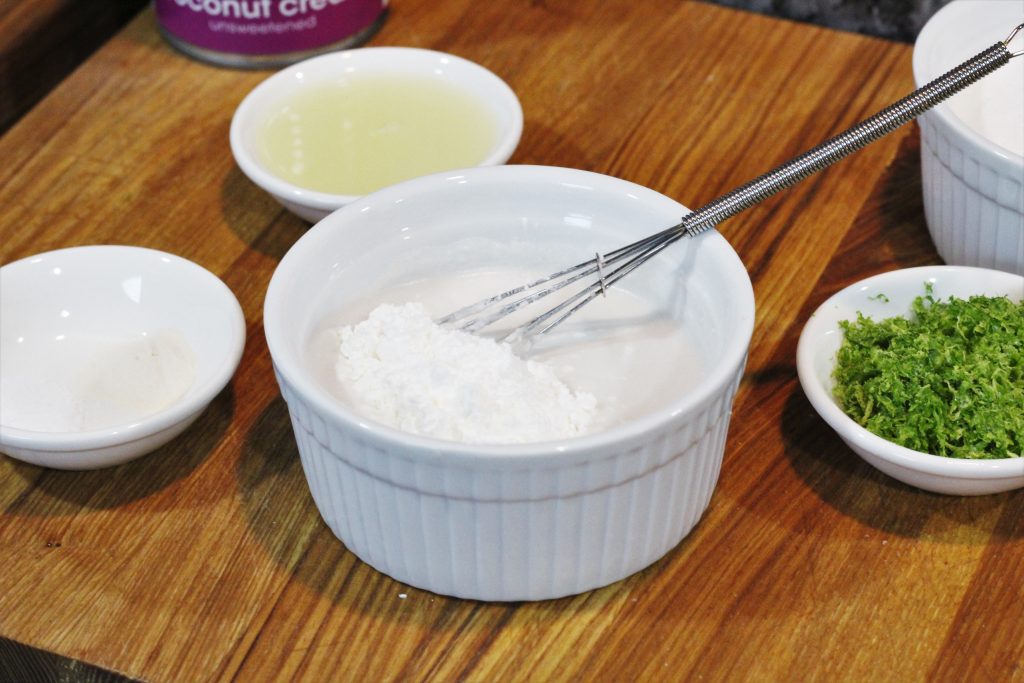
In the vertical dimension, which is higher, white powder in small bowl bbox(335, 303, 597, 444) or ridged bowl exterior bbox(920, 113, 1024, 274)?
white powder in small bowl bbox(335, 303, 597, 444)

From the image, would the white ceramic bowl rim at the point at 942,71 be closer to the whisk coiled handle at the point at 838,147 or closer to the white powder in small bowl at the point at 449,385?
the whisk coiled handle at the point at 838,147

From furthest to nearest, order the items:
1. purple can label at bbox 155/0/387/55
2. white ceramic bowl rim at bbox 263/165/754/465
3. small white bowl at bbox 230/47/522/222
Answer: purple can label at bbox 155/0/387/55 < small white bowl at bbox 230/47/522/222 < white ceramic bowl rim at bbox 263/165/754/465

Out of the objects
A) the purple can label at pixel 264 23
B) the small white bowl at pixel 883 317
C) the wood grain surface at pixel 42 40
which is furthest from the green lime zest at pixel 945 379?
the wood grain surface at pixel 42 40

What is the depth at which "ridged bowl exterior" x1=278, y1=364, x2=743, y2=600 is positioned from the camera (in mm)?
645

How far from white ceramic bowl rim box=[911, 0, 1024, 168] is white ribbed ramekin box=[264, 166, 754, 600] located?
22 centimetres

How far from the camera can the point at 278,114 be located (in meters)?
1.05

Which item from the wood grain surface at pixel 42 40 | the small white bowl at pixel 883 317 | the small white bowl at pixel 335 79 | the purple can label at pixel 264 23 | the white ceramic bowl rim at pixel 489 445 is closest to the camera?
the white ceramic bowl rim at pixel 489 445

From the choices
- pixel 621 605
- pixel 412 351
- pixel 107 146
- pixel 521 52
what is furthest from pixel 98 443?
A: pixel 521 52

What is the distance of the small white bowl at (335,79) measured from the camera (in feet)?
3.08

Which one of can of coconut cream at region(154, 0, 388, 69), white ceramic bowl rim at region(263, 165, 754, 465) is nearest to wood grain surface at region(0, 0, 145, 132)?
can of coconut cream at region(154, 0, 388, 69)

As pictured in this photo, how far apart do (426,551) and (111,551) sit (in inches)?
8.0

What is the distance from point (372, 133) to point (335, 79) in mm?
84

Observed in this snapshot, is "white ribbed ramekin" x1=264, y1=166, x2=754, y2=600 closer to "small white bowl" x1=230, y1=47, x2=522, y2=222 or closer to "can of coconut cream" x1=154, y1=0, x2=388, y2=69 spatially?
"small white bowl" x1=230, y1=47, x2=522, y2=222

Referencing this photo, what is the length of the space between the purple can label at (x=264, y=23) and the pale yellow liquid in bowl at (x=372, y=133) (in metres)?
0.10
